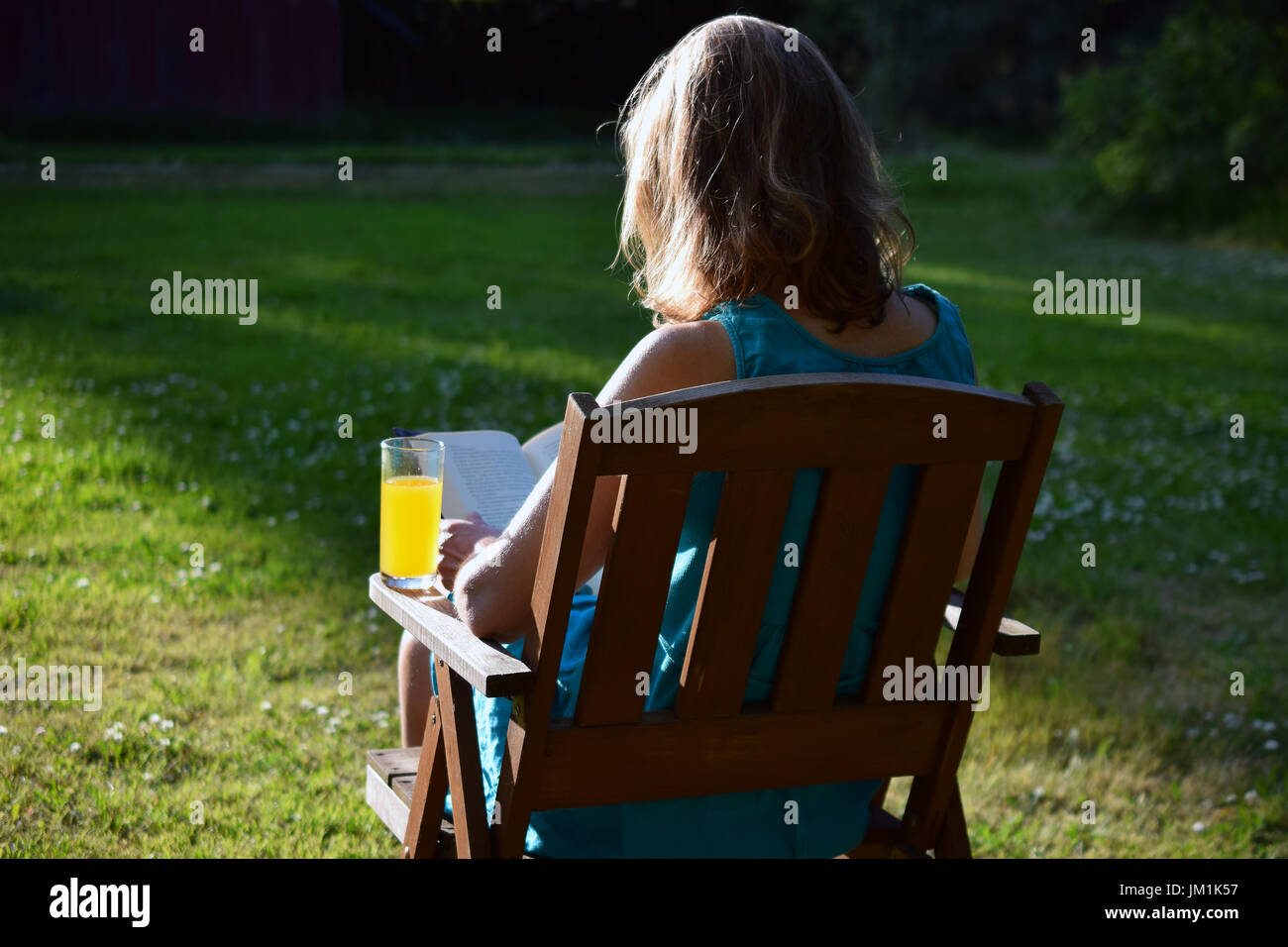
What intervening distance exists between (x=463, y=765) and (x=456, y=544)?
41 centimetres

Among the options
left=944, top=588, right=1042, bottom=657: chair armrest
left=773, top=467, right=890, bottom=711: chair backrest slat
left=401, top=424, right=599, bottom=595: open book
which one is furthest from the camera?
left=401, top=424, right=599, bottom=595: open book

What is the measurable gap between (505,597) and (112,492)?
164 inches

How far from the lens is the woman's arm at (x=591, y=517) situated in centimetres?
196

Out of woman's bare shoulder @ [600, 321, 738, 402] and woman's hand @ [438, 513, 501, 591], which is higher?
woman's bare shoulder @ [600, 321, 738, 402]

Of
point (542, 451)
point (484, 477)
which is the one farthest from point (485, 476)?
point (542, 451)

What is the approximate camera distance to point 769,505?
1950 millimetres

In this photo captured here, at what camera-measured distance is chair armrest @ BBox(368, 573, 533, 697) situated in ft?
6.26

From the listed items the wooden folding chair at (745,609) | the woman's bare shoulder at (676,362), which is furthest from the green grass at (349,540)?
the woman's bare shoulder at (676,362)

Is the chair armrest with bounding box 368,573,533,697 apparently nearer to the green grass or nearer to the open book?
the open book

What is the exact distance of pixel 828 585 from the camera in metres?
2.07

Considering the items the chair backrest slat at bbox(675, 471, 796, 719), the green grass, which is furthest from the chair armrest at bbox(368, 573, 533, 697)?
the green grass

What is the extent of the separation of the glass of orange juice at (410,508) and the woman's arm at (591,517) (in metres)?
0.19

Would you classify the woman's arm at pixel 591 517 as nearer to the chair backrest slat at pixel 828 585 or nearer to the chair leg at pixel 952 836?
the chair backrest slat at pixel 828 585

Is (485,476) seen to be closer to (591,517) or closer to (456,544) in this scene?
(456,544)
